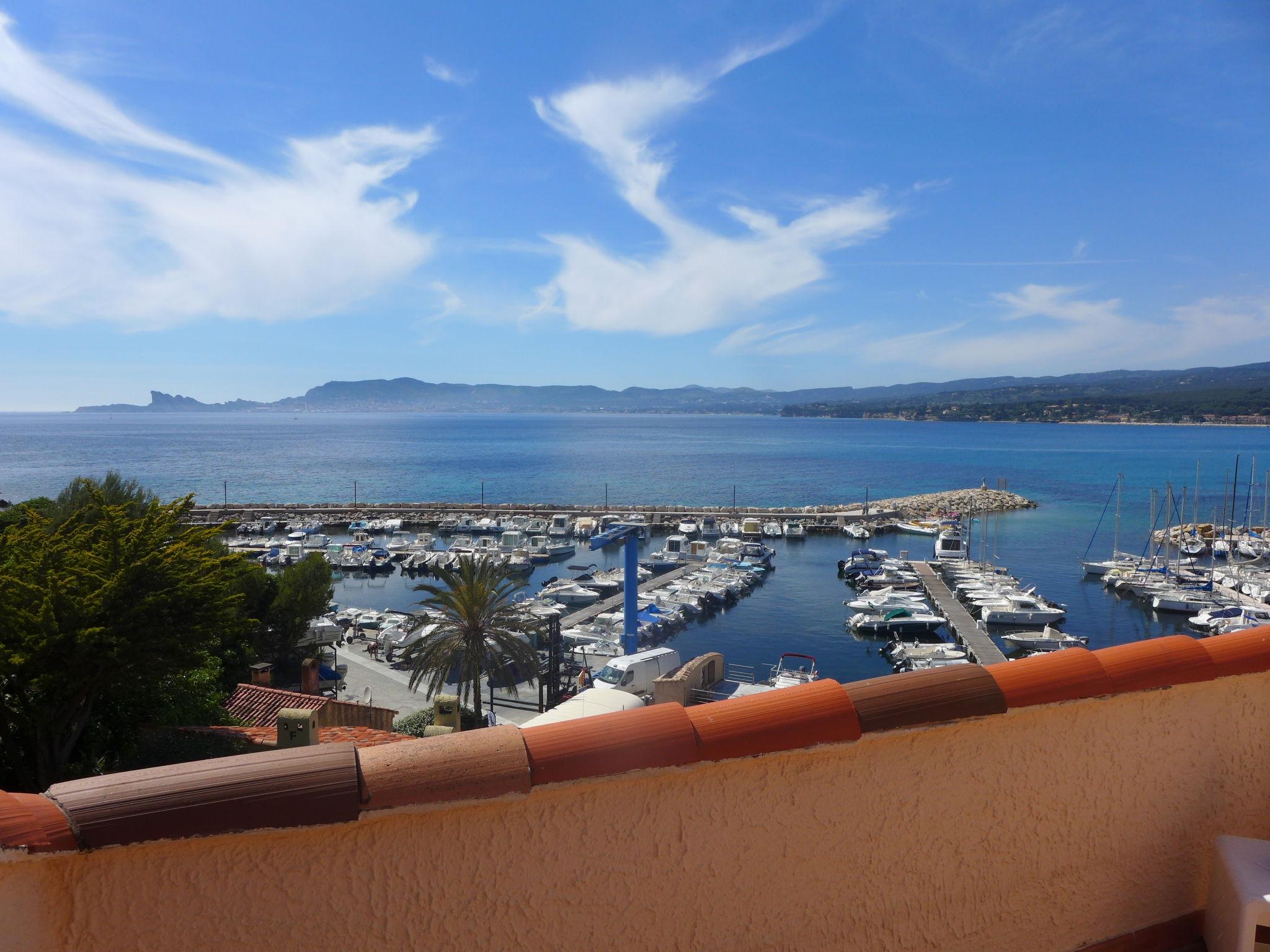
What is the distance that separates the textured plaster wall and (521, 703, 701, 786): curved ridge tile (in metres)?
0.06

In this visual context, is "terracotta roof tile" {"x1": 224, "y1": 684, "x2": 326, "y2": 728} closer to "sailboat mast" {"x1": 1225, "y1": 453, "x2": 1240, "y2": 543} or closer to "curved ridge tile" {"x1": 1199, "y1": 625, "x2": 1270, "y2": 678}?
"curved ridge tile" {"x1": 1199, "y1": 625, "x2": 1270, "y2": 678}

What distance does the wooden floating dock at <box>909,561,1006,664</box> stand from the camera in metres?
29.5

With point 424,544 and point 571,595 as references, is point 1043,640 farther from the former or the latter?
point 424,544

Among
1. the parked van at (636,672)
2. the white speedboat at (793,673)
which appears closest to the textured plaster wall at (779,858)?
the white speedboat at (793,673)

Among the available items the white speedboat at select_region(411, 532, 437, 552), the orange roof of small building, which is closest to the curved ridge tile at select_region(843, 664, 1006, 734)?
the orange roof of small building

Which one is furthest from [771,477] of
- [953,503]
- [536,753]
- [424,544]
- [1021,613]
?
[536,753]

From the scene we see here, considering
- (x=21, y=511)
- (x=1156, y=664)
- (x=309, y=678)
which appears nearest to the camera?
(x=1156, y=664)

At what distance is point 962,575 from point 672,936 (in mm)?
42966

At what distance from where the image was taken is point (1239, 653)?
2799 mm

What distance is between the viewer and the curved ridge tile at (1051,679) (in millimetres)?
2438

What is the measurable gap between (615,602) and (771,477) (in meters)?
68.5

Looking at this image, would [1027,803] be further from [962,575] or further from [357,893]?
[962,575]

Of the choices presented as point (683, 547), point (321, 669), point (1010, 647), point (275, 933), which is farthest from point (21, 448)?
point (275, 933)

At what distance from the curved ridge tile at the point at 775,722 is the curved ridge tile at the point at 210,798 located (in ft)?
2.79
